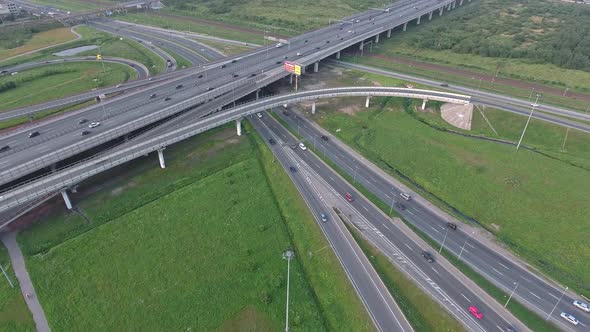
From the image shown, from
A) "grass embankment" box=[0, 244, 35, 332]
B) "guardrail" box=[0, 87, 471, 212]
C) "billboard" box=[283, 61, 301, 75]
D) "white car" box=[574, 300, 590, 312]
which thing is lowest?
"grass embankment" box=[0, 244, 35, 332]

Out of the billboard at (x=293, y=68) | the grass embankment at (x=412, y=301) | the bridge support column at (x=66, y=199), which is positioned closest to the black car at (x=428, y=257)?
the grass embankment at (x=412, y=301)

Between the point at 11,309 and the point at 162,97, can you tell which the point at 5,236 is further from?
the point at 162,97

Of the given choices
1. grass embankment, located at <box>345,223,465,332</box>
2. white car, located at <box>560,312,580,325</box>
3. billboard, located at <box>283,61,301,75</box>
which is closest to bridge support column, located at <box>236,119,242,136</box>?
billboard, located at <box>283,61,301,75</box>

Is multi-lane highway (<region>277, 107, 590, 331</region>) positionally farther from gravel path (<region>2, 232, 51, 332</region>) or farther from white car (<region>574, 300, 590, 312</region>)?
gravel path (<region>2, 232, 51, 332</region>)

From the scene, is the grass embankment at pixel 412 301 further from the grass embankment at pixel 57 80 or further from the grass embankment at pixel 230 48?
the grass embankment at pixel 230 48

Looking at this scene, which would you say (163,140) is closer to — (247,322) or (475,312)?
(247,322)
